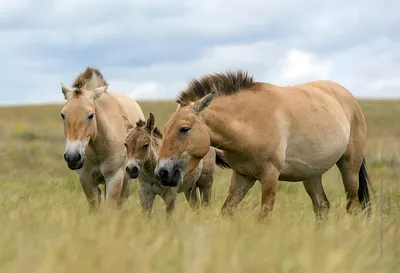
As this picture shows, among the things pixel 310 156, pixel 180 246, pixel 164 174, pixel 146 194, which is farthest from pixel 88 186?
pixel 180 246

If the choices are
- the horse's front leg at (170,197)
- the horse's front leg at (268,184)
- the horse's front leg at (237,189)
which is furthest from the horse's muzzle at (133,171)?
the horse's front leg at (268,184)

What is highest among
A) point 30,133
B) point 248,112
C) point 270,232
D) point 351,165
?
point 248,112

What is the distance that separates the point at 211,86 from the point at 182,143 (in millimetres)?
1022

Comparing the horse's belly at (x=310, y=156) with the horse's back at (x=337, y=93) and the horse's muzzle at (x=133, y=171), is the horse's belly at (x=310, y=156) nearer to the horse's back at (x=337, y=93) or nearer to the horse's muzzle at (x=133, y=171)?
the horse's back at (x=337, y=93)

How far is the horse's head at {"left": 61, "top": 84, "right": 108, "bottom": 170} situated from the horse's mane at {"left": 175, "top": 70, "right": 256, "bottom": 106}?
50.7 inches

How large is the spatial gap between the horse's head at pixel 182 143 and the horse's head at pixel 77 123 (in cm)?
126

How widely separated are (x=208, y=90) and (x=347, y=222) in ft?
8.62

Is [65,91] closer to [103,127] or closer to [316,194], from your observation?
[103,127]

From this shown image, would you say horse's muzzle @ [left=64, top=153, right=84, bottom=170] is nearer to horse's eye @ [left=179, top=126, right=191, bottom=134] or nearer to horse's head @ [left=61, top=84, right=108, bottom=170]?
horse's head @ [left=61, top=84, right=108, bottom=170]

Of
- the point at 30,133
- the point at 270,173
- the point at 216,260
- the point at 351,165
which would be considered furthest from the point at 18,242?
the point at 30,133

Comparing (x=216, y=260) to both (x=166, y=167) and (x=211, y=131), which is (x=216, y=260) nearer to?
(x=166, y=167)

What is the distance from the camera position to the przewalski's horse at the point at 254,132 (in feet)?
23.2

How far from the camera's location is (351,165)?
9773 millimetres

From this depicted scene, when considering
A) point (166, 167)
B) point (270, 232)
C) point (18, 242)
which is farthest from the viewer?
point (166, 167)
